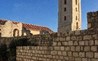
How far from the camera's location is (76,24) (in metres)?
56.0

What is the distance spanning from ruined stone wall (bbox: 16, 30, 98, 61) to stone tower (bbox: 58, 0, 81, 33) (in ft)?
145

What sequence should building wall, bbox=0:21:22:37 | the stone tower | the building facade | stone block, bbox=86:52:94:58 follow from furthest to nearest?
the stone tower
building wall, bbox=0:21:22:37
the building facade
stone block, bbox=86:52:94:58

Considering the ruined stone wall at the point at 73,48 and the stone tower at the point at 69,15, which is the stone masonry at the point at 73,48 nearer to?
the ruined stone wall at the point at 73,48

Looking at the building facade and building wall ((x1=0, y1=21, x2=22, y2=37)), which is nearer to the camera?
the building facade

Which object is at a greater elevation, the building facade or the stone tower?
the stone tower

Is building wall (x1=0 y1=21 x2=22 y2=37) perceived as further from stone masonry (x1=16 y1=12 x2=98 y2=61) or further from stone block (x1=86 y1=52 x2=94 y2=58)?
stone block (x1=86 y1=52 x2=94 y2=58)

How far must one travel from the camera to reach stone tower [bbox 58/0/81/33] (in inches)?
2112

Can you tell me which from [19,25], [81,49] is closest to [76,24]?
[19,25]

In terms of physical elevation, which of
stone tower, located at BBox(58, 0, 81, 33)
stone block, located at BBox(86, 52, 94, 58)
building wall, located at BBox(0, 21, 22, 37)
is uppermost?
stone tower, located at BBox(58, 0, 81, 33)

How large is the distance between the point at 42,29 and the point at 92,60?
48.1 meters

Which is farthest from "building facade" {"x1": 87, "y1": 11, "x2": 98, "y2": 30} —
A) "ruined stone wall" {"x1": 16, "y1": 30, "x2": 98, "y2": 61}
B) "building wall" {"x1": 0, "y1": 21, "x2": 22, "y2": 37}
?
"building wall" {"x1": 0, "y1": 21, "x2": 22, "y2": 37}

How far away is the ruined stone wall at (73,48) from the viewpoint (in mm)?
6551

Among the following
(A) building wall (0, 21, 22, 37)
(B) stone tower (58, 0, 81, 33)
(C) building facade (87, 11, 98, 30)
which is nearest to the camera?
(C) building facade (87, 11, 98, 30)

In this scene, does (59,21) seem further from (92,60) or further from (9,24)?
(92,60)
